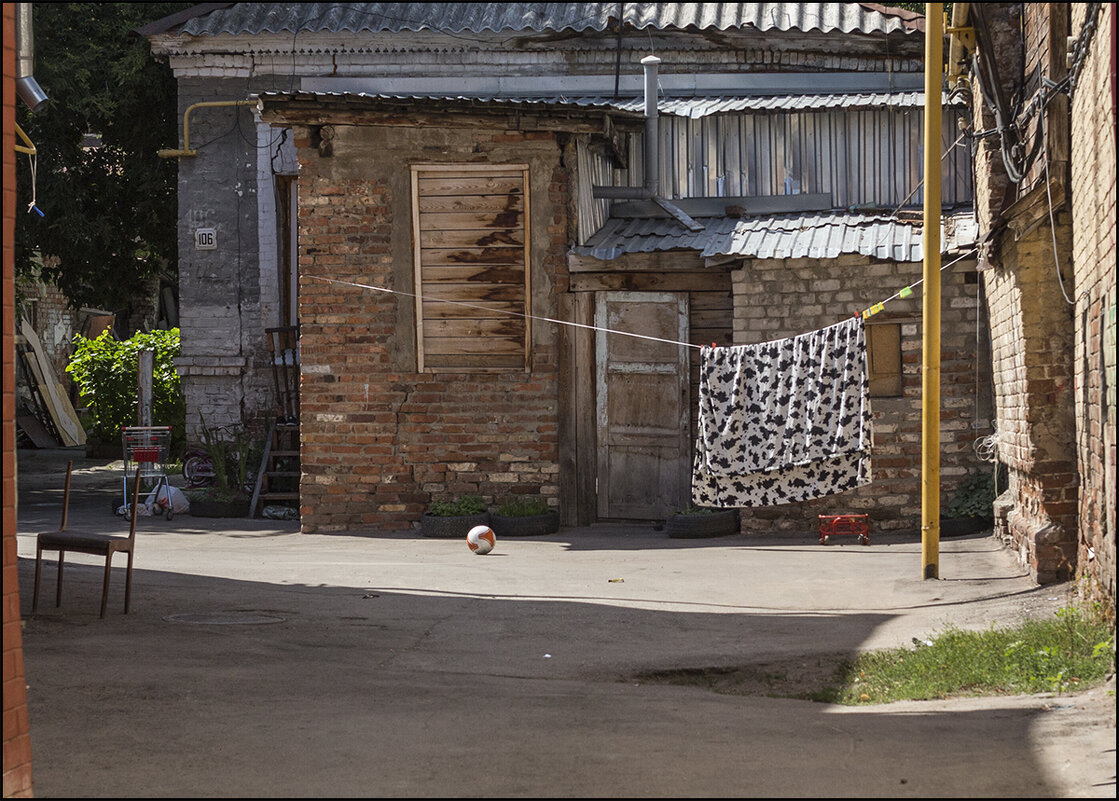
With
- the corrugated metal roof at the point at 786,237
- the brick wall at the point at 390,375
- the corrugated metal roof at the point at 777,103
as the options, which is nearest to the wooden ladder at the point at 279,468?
the brick wall at the point at 390,375

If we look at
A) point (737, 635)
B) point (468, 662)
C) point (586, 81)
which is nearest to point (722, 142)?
point (586, 81)

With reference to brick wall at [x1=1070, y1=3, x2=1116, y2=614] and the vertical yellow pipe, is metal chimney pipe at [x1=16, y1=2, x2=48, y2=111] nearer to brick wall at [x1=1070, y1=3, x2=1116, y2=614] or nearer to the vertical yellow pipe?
brick wall at [x1=1070, y1=3, x2=1116, y2=614]

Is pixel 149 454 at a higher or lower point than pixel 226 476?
higher

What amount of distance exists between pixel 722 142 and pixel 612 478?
152 inches

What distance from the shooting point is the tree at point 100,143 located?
599 inches

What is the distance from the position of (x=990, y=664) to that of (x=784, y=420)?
5.15 metres

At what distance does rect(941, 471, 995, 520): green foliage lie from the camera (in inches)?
410

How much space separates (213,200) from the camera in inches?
575

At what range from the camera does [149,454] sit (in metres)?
13.0

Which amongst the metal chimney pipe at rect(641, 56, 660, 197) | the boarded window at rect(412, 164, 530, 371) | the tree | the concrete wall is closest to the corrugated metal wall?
the metal chimney pipe at rect(641, 56, 660, 197)

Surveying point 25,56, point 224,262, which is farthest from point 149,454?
point 25,56

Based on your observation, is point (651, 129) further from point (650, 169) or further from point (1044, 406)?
point (1044, 406)

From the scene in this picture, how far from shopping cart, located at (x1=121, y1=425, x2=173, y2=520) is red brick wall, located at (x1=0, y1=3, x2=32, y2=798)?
9.49m

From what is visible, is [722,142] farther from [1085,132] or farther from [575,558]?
[1085,132]
